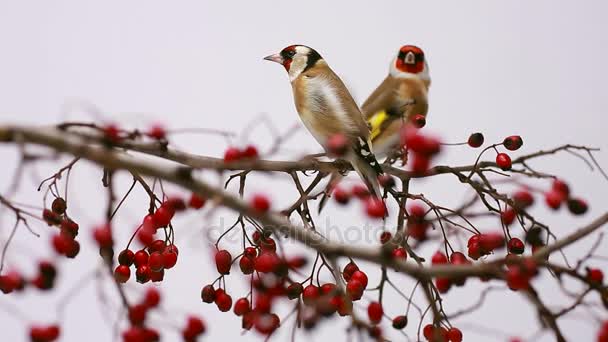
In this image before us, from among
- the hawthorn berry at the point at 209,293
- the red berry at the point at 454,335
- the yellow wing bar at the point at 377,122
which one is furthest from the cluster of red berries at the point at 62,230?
the yellow wing bar at the point at 377,122

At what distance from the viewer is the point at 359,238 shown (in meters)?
0.73

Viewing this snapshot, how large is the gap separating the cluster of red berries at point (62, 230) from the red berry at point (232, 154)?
0.41 feet

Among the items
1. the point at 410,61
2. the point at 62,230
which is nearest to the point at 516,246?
the point at 62,230

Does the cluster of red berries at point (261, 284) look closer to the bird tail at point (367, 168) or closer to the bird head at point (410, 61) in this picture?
the bird tail at point (367, 168)

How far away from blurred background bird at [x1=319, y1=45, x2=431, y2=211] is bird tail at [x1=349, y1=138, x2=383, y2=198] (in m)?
0.21

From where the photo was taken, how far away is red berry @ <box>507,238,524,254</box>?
612mm

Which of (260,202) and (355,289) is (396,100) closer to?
(355,289)

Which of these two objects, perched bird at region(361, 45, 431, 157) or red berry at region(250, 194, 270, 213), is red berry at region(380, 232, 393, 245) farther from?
perched bird at region(361, 45, 431, 157)

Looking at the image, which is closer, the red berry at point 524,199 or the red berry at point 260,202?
the red berry at point 260,202

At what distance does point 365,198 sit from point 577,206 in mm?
154

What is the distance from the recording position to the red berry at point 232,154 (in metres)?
0.45

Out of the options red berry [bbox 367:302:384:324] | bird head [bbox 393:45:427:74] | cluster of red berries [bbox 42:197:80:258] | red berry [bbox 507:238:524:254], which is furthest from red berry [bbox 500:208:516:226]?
bird head [bbox 393:45:427:74]

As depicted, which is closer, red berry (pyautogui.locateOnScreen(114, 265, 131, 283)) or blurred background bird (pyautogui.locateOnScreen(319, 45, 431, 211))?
red berry (pyautogui.locateOnScreen(114, 265, 131, 283))

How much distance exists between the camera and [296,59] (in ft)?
2.91
